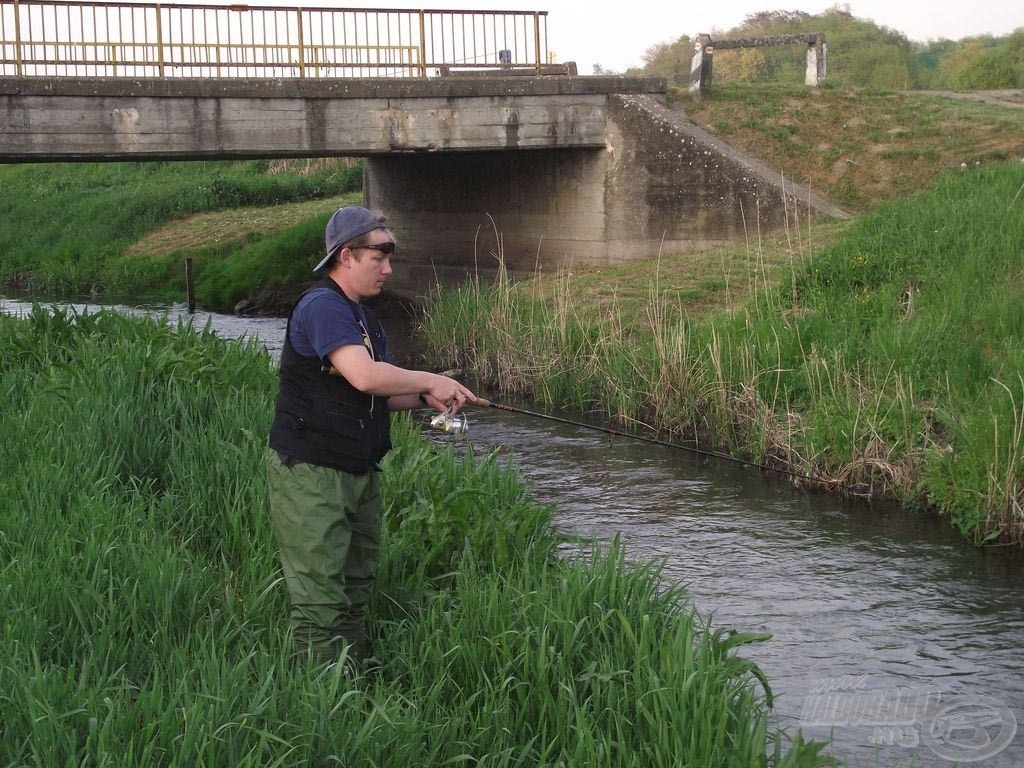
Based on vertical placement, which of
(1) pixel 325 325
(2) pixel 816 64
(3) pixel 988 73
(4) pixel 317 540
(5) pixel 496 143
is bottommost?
(4) pixel 317 540

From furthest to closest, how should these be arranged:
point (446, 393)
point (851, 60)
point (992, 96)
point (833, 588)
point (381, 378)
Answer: point (851, 60) → point (992, 96) → point (833, 588) → point (446, 393) → point (381, 378)

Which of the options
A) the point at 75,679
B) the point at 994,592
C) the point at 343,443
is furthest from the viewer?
the point at 994,592

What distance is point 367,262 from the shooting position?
15.8 feet

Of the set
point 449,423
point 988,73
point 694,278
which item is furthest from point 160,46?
point 988,73

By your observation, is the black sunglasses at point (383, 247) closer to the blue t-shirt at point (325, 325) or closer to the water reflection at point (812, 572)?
the blue t-shirt at point (325, 325)

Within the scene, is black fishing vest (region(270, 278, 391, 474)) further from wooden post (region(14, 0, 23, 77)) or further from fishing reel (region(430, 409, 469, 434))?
wooden post (region(14, 0, 23, 77))

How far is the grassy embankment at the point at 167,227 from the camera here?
25.9 metres

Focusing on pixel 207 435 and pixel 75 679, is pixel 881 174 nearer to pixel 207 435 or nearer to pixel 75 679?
pixel 207 435

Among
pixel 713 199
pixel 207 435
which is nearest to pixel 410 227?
pixel 713 199

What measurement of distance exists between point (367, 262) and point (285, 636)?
1.42 m

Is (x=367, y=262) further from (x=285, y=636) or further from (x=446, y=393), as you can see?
(x=285, y=636)

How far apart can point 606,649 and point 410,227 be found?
19230mm

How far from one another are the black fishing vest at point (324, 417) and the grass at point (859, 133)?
14.6 meters

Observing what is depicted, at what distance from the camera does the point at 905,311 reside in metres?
11.7
